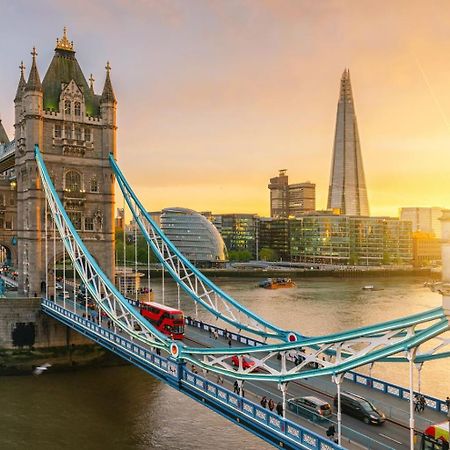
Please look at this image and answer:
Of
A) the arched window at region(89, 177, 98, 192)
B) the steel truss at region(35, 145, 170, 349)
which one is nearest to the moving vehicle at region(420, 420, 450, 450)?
the steel truss at region(35, 145, 170, 349)

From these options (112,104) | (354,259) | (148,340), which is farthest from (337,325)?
(354,259)

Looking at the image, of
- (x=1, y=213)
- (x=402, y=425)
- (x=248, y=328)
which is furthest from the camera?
(x=1, y=213)

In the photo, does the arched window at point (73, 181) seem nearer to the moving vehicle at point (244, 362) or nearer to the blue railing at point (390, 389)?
the moving vehicle at point (244, 362)

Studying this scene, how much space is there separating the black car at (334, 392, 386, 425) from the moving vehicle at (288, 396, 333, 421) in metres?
0.60

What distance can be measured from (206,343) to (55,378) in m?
11.9

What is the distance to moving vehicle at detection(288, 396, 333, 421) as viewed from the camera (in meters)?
19.8

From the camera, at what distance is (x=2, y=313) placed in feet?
131

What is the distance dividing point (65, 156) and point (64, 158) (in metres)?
0.17

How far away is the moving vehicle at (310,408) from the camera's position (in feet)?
64.9

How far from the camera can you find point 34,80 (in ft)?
142

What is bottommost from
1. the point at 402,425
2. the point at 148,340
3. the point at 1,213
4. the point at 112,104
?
Answer: the point at 402,425

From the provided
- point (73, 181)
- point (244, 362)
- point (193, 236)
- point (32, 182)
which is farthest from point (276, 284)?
point (244, 362)

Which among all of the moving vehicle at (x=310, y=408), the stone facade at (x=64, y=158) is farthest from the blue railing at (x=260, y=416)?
the stone facade at (x=64, y=158)

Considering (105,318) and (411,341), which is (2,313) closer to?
(105,318)
